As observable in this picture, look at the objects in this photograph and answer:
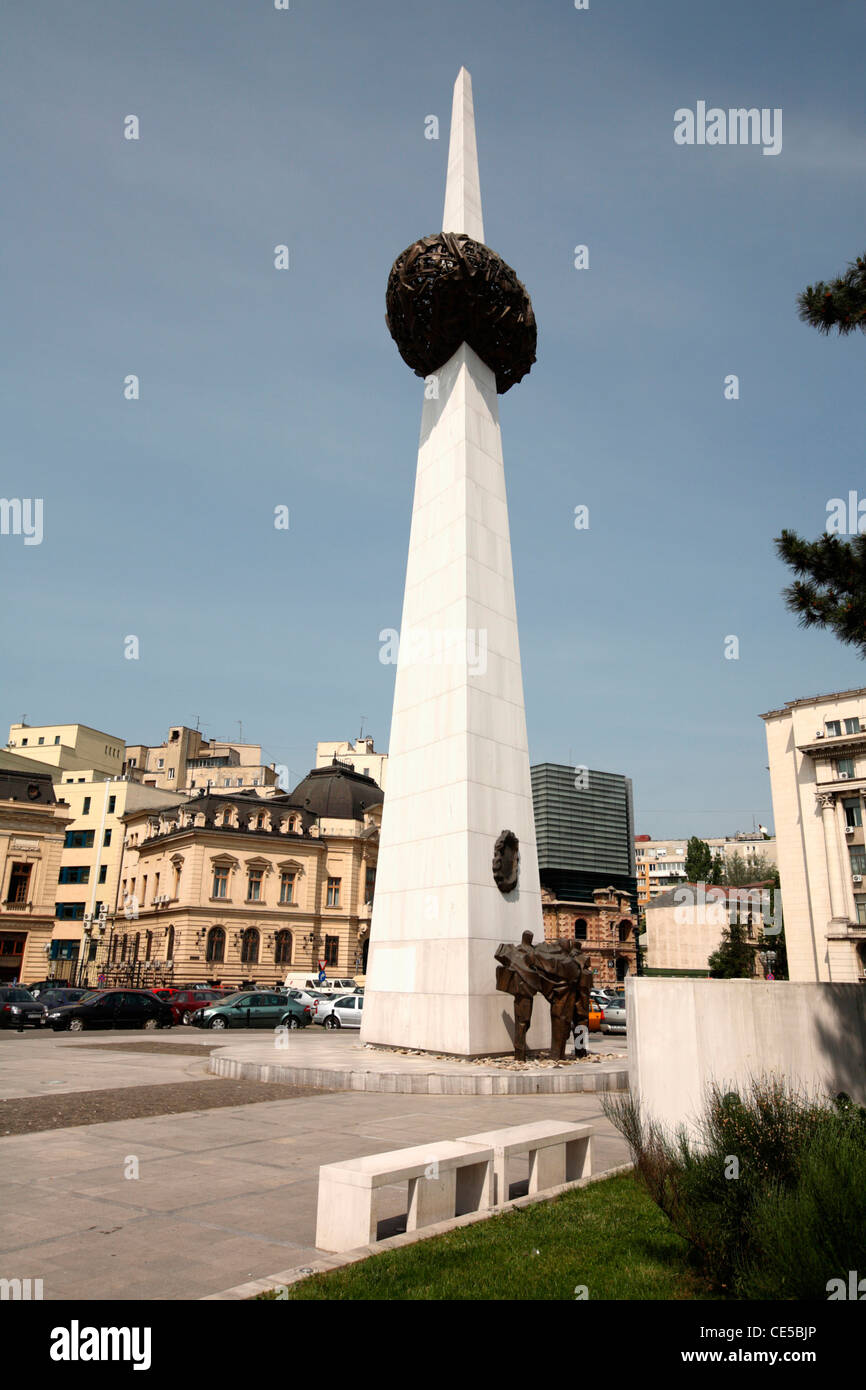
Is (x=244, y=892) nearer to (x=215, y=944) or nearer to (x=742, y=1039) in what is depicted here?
(x=215, y=944)

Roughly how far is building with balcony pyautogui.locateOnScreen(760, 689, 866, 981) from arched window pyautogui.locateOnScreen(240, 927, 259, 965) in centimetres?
3343

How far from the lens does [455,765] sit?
1892cm

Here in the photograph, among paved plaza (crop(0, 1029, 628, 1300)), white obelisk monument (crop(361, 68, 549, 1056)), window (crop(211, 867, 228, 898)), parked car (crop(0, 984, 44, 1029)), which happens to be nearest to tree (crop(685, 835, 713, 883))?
window (crop(211, 867, 228, 898))

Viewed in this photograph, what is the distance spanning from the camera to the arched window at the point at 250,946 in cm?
5578

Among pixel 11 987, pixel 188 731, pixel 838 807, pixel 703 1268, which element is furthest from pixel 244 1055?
pixel 188 731

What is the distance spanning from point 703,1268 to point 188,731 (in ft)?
315

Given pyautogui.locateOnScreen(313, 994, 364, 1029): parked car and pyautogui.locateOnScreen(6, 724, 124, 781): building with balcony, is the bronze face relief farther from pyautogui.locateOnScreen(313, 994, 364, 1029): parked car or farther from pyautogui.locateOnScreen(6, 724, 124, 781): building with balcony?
pyautogui.locateOnScreen(6, 724, 124, 781): building with balcony

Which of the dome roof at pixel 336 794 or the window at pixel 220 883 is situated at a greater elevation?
the dome roof at pixel 336 794

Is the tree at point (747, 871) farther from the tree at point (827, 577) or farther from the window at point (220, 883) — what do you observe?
the tree at point (827, 577)

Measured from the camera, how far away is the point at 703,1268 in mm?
4988

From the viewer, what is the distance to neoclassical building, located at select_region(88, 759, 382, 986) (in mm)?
54875

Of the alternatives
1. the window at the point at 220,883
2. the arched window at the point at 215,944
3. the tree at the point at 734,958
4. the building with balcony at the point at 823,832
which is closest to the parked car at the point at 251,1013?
the arched window at the point at 215,944

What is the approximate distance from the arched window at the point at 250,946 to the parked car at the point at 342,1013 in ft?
76.7
